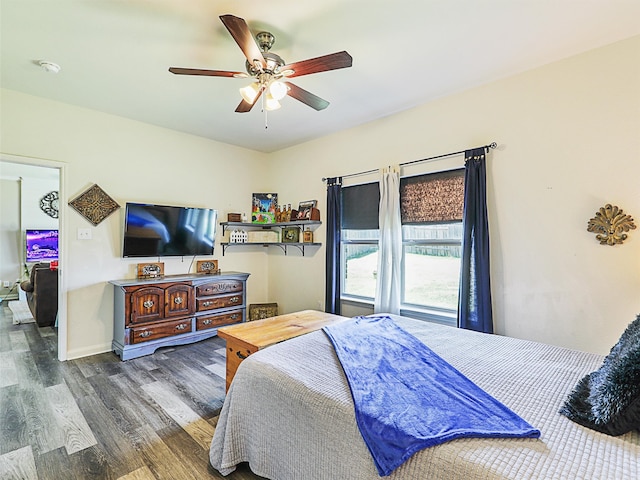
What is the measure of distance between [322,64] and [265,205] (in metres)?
3.14

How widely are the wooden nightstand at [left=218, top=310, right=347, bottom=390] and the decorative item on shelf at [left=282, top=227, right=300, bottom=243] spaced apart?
76.4 inches

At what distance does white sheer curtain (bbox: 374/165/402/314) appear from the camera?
340 cm

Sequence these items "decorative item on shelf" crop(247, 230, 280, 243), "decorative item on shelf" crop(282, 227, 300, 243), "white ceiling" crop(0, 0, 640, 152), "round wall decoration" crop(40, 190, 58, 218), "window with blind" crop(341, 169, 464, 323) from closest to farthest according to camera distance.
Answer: "white ceiling" crop(0, 0, 640, 152), "window with blind" crop(341, 169, 464, 323), "decorative item on shelf" crop(282, 227, 300, 243), "decorative item on shelf" crop(247, 230, 280, 243), "round wall decoration" crop(40, 190, 58, 218)

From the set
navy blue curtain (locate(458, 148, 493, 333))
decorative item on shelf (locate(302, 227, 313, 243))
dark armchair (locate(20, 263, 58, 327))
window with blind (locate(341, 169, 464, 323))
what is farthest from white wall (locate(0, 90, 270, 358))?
navy blue curtain (locate(458, 148, 493, 333))

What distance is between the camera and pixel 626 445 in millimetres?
952

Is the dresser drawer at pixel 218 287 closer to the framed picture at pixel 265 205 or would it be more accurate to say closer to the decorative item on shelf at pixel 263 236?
the decorative item on shelf at pixel 263 236

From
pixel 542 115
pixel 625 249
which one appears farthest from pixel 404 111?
pixel 625 249

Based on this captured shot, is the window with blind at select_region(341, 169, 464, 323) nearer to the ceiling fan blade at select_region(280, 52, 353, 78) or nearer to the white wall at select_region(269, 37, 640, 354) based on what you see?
the white wall at select_region(269, 37, 640, 354)

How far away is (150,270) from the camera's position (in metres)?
3.83

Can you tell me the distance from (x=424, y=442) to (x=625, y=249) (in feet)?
7.55

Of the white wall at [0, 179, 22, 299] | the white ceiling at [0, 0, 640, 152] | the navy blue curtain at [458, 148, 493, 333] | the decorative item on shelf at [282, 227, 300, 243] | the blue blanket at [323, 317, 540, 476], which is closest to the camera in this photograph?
the blue blanket at [323, 317, 540, 476]

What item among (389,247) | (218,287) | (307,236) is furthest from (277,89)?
(218,287)

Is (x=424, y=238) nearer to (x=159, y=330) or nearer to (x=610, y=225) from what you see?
(x=610, y=225)

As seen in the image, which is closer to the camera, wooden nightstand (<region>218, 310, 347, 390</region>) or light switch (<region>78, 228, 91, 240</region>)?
wooden nightstand (<region>218, 310, 347, 390</region>)
